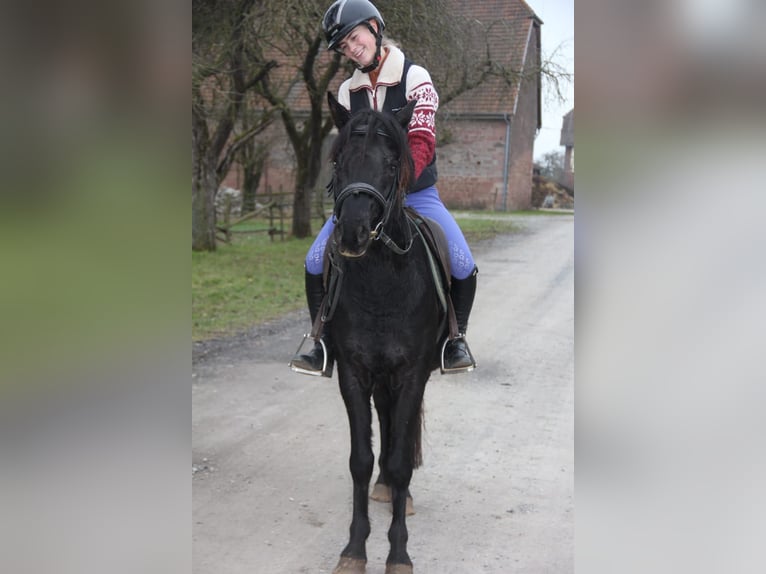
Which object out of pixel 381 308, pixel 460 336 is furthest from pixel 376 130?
pixel 460 336

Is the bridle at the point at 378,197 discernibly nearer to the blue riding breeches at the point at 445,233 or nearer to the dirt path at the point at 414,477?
the blue riding breeches at the point at 445,233

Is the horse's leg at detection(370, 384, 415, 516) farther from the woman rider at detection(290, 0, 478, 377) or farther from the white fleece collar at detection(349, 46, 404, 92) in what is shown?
the white fleece collar at detection(349, 46, 404, 92)

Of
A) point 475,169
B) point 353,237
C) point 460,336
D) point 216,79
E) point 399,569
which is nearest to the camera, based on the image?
point 353,237

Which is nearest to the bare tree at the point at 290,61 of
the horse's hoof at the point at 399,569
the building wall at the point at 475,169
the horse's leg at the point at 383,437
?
the horse's leg at the point at 383,437

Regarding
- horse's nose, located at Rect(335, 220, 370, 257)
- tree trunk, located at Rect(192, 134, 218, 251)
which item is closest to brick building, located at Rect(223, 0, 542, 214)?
tree trunk, located at Rect(192, 134, 218, 251)

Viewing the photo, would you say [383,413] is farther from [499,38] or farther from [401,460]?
[499,38]

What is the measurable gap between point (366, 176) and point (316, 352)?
1.30 m

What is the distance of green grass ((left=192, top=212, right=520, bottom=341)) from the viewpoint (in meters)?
9.50

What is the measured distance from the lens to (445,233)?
4.02m

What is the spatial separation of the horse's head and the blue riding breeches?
0.75 m
